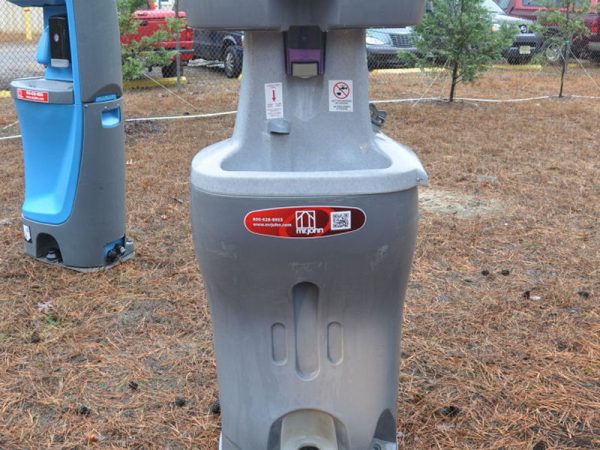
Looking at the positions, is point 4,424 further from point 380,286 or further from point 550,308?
point 550,308

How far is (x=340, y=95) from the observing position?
229cm

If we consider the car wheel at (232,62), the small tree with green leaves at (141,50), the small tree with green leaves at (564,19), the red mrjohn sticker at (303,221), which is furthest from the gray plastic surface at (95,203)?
the car wheel at (232,62)

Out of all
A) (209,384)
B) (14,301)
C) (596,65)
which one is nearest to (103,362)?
(209,384)

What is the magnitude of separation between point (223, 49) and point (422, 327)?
32.3 feet

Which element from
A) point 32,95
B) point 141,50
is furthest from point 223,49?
point 32,95

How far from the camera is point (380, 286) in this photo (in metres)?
2.16

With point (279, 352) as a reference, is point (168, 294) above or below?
below

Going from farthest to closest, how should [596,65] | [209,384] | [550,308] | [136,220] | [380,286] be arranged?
[596,65], [136,220], [550,308], [209,384], [380,286]

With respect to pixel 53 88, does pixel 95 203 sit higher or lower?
lower

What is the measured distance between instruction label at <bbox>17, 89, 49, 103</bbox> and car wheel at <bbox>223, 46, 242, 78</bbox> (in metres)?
8.15

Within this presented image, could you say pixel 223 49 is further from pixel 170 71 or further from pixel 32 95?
pixel 32 95

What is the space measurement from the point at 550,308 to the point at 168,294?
2.11 metres

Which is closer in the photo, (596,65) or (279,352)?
(279,352)

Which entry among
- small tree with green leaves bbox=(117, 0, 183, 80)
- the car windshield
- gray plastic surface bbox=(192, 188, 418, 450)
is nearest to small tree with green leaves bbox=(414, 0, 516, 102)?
small tree with green leaves bbox=(117, 0, 183, 80)
